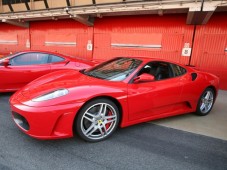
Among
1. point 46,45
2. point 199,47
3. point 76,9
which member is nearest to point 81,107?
point 199,47

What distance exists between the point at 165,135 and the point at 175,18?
5.63 m

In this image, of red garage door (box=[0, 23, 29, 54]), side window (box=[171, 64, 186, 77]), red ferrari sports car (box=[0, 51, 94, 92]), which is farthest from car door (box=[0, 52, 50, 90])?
red garage door (box=[0, 23, 29, 54])

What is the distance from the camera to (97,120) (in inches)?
102

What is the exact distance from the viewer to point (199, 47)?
272 inches

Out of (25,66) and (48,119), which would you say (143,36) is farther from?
(48,119)

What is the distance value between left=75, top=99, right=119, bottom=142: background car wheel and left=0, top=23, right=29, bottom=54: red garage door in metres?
10.8

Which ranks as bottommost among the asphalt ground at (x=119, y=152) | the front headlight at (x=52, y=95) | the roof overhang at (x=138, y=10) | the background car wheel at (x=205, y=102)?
the asphalt ground at (x=119, y=152)

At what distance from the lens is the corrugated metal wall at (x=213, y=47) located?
6.52 m

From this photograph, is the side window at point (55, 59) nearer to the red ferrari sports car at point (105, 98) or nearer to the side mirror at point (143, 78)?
the red ferrari sports car at point (105, 98)

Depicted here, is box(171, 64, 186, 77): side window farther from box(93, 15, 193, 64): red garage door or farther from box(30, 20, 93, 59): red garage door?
box(30, 20, 93, 59): red garage door

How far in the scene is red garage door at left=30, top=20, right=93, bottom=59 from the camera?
372 inches

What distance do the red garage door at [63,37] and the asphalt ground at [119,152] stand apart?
7052mm

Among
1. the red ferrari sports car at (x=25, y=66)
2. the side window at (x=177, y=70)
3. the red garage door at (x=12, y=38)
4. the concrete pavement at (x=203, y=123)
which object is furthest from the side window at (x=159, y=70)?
the red garage door at (x=12, y=38)

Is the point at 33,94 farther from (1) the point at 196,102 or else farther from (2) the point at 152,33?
(2) the point at 152,33
